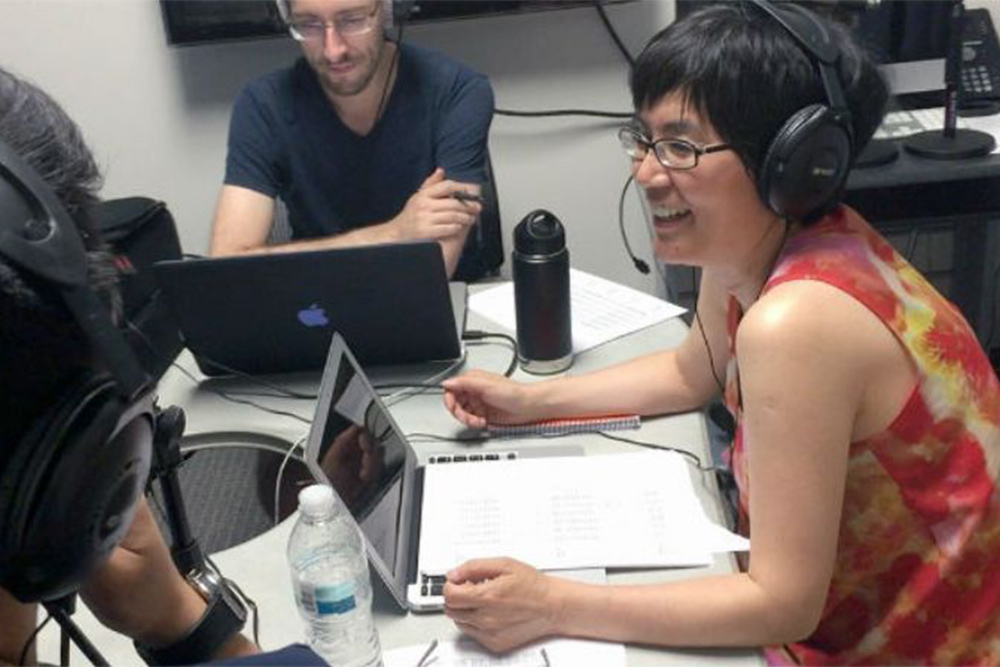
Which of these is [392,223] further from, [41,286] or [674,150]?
[41,286]

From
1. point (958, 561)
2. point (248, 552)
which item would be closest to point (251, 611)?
point (248, 552)

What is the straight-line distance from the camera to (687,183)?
46.0 inches

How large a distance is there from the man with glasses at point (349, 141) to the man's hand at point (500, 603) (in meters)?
1.13

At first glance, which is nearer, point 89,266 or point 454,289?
point 89,266

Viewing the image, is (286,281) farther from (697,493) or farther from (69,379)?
(69,379)

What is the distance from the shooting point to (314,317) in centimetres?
150

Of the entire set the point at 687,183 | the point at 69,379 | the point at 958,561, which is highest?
the point at 69,379

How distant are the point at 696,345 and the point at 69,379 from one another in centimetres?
97

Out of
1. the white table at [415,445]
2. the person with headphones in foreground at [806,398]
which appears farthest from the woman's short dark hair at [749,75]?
the white table at [415,445]

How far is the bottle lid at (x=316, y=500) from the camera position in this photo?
1.04 metres

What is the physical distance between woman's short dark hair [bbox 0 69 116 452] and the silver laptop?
41 cm

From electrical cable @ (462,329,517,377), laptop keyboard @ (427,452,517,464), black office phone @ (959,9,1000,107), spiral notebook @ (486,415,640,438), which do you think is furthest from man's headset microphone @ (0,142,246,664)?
black office phone @ (959,9,1000,107)

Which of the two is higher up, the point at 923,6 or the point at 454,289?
the point at 923,6

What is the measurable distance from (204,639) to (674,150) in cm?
68
